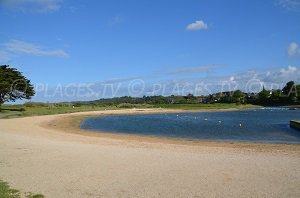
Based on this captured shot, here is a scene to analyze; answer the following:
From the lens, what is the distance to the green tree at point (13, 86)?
65375mm

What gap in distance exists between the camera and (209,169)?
13.0m

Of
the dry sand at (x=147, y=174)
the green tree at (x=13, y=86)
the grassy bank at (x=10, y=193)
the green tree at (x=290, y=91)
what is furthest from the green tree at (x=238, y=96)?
the grassy bank at (x=10, y=193)

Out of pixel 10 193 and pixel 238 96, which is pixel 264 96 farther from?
pixel 10 193

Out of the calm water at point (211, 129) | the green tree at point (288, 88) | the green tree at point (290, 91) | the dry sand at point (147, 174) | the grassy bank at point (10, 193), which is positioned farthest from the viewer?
the green tree at point (288, 88)

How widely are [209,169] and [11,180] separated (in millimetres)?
6370

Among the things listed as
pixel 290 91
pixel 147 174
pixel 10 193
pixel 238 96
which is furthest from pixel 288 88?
pixel 10 193

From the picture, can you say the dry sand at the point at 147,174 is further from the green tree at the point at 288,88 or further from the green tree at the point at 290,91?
the green tree at the point at 288,88

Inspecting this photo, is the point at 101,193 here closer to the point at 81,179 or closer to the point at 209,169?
the point at 81,179

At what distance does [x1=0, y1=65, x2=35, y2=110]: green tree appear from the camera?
6538 cm

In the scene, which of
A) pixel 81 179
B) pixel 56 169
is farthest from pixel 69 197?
pixel 56 169

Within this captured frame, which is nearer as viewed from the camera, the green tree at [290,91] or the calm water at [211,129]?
the calm water at [211,129]

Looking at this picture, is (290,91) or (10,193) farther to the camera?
(290,91)

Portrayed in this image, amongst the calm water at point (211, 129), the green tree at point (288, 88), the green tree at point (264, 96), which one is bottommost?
the calm water at point (211, 129)

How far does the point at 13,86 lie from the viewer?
69.2 metres
